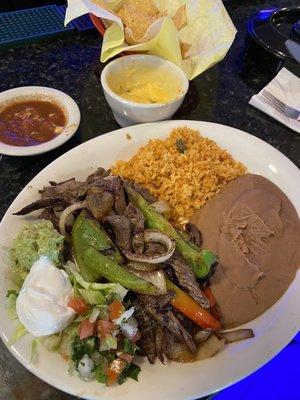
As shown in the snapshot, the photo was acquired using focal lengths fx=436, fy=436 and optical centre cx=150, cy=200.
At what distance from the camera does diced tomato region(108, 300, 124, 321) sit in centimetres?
117

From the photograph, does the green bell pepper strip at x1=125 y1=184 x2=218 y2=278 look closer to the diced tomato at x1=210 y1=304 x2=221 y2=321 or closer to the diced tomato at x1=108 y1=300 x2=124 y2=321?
the diced tomato at x1=210 y1=304 x2=221 y2=321

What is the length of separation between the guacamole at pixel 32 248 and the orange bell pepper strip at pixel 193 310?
0.37m

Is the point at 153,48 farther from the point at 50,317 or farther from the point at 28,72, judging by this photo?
the point at 50,317

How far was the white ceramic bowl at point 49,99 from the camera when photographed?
64.6 inches

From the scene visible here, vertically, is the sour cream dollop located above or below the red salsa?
above

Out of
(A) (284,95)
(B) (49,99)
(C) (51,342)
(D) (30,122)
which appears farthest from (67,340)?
(A) (284,95)

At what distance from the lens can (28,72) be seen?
90.0 inches

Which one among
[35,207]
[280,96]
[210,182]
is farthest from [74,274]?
[280,96]

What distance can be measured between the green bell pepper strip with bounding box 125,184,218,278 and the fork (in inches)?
38.2

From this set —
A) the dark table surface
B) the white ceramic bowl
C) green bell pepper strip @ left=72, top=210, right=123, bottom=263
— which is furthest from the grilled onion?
the dark table surface

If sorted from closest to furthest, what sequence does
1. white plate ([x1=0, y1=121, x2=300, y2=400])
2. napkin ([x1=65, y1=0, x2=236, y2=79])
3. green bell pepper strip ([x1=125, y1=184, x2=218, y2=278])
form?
white plate ([x1=0, y1=121, x2=300, y2=400]) < green bell pepper strip ([x1=125, y1=184, x2=218, y2=278]) < napkin ([x1=65, y1=0, x2=236, y2=79])

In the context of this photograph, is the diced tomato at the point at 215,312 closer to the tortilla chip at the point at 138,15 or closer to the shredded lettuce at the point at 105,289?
the shredded lettuce at the point at 105,289

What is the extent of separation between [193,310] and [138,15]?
1.41 meters

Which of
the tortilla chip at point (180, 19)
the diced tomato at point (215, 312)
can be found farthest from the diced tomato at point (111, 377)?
the tortilla chip at point (180, 19)
